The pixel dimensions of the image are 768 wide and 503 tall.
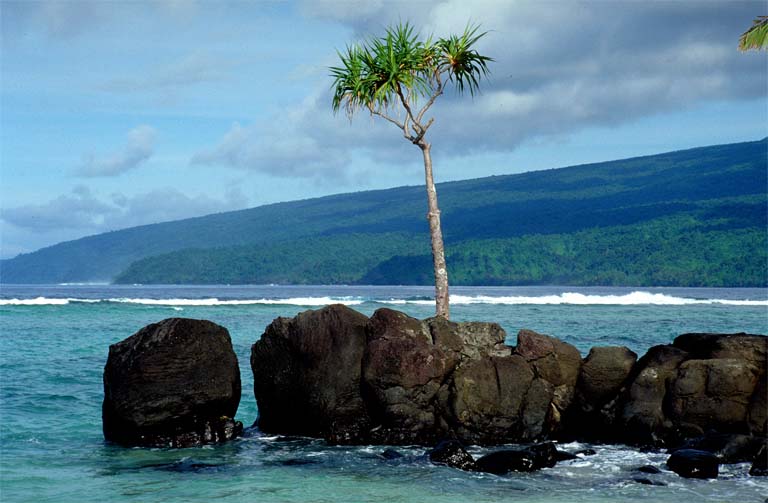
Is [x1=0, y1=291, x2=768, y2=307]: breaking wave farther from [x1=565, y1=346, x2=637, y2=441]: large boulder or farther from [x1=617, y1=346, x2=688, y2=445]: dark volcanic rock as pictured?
[x1=617, y1=346, x2=688, y2=445]: dark volcanic rock

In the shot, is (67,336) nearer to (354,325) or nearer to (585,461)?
(354,325)

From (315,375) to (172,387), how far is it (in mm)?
2707

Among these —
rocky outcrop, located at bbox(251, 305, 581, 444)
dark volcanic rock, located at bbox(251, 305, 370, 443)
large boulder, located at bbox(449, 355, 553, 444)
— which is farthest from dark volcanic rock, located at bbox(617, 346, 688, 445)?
dark volcanic rock, located at bbox(251, 305, 370, 443)

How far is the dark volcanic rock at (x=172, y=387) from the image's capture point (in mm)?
17172

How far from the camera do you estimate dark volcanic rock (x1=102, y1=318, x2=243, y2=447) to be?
56.3 feet

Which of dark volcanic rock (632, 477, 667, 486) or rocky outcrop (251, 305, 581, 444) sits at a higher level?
rocky outcrop (251, 305, 581, 444)

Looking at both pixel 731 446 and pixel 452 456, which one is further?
pixel 731 446

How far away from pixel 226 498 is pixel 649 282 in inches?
6147

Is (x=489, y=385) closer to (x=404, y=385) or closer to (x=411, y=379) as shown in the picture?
(x=411, y=379)

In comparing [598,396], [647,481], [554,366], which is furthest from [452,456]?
[598,396]

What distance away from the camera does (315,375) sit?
699 inches

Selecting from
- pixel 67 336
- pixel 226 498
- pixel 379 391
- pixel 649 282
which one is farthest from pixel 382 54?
pixel 649 282

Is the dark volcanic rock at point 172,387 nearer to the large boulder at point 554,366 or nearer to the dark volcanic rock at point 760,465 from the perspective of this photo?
the large boulder at point 554,366

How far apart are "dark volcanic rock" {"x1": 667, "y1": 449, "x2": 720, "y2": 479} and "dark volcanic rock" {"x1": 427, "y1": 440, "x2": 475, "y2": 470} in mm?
3266
